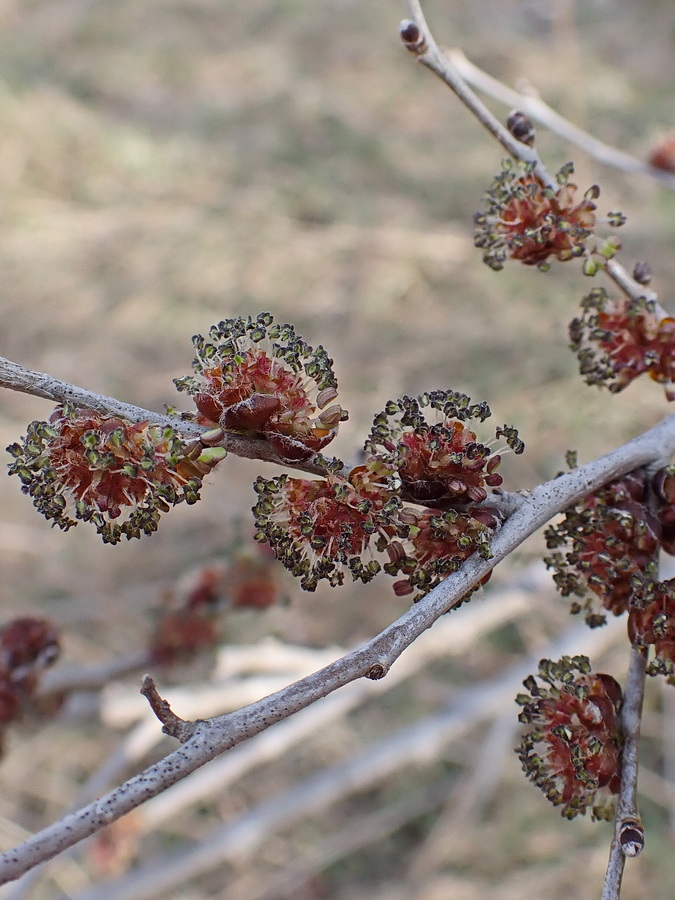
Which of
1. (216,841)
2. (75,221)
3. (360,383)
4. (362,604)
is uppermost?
(75,221)

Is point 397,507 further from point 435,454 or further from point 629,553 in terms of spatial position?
point 629,553

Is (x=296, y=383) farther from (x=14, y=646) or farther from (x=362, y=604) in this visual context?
(x=362, y=604)

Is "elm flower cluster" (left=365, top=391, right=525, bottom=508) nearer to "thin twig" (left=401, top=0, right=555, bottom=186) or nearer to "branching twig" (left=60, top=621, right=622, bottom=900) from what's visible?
"thin twig" (left=401, top=0, right=555, bottom=186)

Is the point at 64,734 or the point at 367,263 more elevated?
the point at 367,263

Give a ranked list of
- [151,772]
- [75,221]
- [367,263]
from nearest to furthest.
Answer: [151,772] < [367,263] < [75,221]

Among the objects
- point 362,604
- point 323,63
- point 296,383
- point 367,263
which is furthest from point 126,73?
point 296,383

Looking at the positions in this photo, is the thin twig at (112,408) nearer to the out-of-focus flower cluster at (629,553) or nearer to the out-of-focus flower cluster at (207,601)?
the out-of-focus flower cluster at (629,553)

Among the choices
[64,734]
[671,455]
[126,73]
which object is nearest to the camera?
[671,455]

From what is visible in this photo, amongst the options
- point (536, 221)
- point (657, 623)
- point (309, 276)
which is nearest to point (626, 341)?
point (536, 221)
